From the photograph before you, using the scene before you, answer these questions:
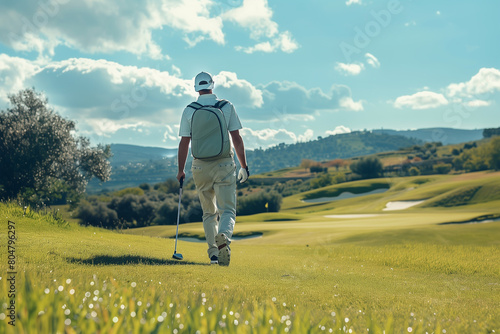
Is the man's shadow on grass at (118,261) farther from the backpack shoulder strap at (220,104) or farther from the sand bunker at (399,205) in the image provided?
the sand bunker at (399,205)

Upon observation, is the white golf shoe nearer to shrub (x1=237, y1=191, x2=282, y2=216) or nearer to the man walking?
the man walking

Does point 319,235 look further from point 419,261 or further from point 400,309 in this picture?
point 400,309

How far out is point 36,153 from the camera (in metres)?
39.6

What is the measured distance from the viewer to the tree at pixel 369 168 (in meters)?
120

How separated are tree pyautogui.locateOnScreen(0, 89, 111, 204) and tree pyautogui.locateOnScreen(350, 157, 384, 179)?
90.8 meters

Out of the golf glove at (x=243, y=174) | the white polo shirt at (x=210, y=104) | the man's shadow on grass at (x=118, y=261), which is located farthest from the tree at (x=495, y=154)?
the man's shadow on grass at (x=118, y=261)

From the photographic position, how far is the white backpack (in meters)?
8.46

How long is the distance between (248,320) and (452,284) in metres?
6.84

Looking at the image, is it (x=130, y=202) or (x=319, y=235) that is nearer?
(x=319, y=235)

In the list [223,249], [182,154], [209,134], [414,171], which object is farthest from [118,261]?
[414,171]

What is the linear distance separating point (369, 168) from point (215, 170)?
11717 centimetres

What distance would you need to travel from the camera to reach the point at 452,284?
8.72 meters

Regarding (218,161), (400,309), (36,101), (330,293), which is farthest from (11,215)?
(36,101)

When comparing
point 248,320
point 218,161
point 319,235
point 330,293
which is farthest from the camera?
point 319,235
